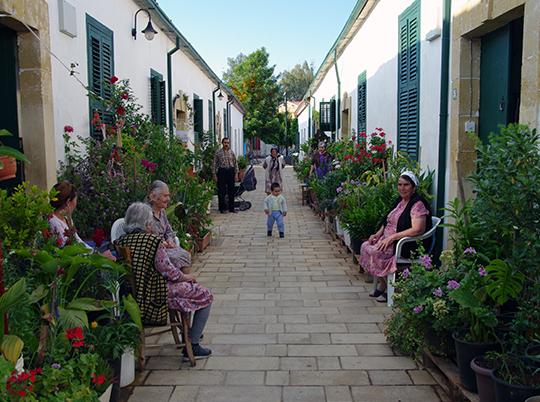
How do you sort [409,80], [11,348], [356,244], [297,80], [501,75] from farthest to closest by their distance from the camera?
1. [297,80]
2. [409,80]
3. [356,244]
4. [501,75]
5. [11,348]

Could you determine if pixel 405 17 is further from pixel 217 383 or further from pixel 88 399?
pixel 88 399

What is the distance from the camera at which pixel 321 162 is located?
1295 cm

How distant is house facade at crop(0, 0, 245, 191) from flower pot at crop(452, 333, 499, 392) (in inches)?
148

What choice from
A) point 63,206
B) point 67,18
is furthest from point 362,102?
point 63,206

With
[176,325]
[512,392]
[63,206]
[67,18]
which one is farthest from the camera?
[67,18]

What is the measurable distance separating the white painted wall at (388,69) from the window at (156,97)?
3734 millimetres

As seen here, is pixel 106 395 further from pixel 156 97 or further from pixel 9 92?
pixel 156 97

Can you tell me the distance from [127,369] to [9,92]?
278cm

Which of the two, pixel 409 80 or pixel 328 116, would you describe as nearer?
pixel 409 80

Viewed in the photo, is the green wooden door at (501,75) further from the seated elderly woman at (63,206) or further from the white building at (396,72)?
the seated elderly woman at (63,206)

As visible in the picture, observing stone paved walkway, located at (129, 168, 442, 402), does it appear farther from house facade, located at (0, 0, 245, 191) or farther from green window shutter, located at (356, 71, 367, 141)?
green window shutter, located at (356, 71, 367, 141)

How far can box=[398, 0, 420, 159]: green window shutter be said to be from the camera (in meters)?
7.16

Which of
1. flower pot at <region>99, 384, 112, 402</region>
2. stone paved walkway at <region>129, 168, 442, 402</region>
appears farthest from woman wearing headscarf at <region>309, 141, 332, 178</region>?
flower pot at <region>99, 384, 112, 402</region>

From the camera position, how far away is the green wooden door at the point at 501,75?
16.1 feet
